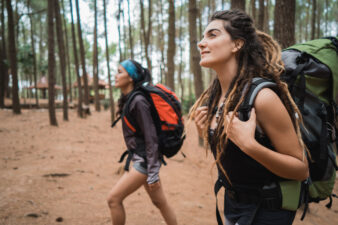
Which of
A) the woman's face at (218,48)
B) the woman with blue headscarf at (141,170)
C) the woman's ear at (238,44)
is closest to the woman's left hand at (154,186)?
the woman with blue headscarf at (141,170)

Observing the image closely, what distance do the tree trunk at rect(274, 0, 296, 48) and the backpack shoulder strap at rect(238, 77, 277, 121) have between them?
3.70m

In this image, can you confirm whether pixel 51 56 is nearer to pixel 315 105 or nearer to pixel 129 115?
pixel 129 115

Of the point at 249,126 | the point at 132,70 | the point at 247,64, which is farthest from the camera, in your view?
the point at 132,70

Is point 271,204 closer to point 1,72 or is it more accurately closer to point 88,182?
point 88,182

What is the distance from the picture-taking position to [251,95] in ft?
3.92

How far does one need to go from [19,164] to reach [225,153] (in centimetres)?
572

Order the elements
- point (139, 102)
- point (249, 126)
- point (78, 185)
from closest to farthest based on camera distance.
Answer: point (249, 126) < point (139, 102) < point (78, 185)

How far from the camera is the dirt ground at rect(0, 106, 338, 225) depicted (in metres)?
3.55

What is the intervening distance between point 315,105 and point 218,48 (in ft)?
2.17

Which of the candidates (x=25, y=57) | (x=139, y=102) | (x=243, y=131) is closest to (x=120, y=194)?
(x=139, y=102)

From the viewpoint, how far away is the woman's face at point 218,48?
1.40 m

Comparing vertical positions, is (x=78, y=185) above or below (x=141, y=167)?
below

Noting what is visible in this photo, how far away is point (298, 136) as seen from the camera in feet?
3.90

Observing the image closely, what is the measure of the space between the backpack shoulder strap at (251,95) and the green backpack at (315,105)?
25 centimetres
